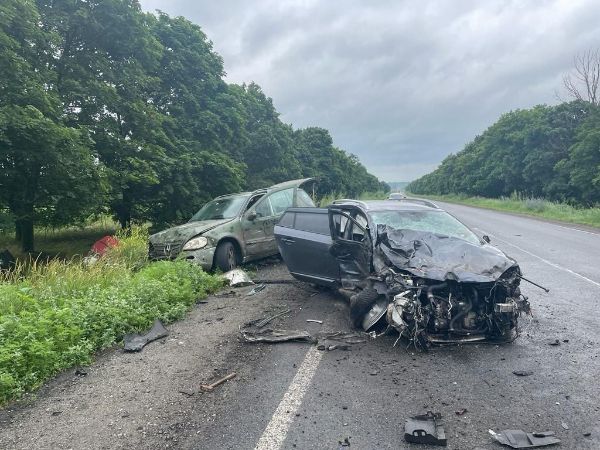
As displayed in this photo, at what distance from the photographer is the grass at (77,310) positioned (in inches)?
173

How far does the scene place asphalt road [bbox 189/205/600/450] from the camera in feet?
10.5

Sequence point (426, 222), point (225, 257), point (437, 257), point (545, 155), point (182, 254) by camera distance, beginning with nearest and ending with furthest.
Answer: point (437, 257), point (426, 222), point (182, 254), point (225, 257), point (545, 155)

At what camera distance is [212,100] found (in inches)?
776

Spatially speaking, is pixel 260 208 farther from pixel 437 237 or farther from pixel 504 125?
pixel 504 125

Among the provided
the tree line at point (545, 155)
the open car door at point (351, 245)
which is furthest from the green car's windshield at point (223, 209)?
the tree line at point (545, 155)

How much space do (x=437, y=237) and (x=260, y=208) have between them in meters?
5.37

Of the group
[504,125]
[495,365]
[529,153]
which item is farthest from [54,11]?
[504,125]

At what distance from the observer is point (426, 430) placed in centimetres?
317

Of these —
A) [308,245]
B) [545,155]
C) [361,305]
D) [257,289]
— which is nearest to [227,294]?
[257,289]

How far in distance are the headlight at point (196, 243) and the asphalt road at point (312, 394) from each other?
3.31 meters

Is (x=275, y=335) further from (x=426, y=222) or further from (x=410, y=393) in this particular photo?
(x=426, y=222)

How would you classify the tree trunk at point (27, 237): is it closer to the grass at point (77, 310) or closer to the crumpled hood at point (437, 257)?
the grass at point (77, 310)

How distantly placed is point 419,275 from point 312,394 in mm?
1911

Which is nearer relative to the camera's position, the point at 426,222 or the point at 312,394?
the point at 312,394
